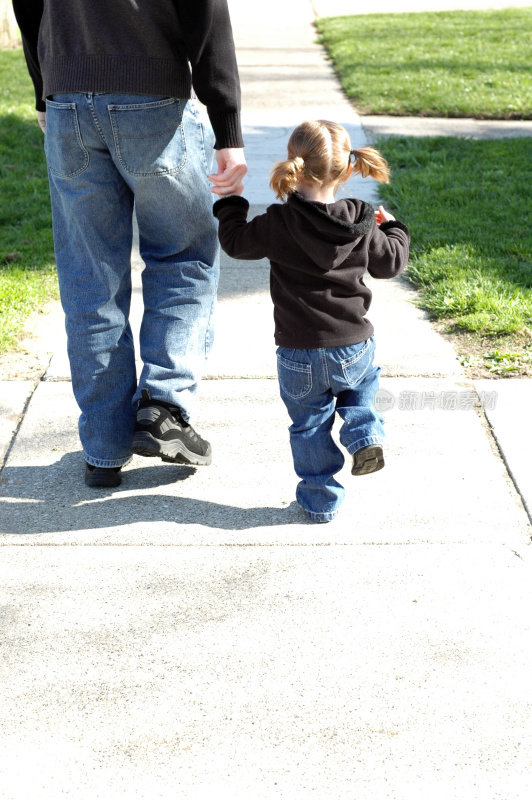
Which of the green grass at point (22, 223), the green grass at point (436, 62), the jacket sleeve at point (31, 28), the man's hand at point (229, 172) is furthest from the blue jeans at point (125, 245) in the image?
the green grass at point (436, 62)

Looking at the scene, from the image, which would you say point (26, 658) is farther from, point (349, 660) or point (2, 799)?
point (349, 660)

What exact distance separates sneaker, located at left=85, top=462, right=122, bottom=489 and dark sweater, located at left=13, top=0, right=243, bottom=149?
3.98ft

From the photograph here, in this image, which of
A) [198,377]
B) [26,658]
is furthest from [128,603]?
[198,377]

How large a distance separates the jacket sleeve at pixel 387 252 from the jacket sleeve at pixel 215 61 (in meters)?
0.52

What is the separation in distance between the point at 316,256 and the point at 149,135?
2.03 feet

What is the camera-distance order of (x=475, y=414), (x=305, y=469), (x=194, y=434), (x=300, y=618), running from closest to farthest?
(x=300, y=618)
(x=305, y=469)
(x=194, y=434)
(x=475, y=414)

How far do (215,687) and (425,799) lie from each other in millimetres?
580

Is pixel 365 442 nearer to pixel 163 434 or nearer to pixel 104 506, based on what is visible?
pixel 163 434

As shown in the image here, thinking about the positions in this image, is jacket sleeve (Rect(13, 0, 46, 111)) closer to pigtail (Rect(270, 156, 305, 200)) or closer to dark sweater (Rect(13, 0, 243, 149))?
dark sweater (Rect(13, 0, 243, 149))

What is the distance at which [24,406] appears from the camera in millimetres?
3875

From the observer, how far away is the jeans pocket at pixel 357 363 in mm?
2934

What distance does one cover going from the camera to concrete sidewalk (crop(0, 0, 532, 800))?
2.14m

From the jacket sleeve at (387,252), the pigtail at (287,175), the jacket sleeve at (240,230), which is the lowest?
the jacket sleeve at (387,252)

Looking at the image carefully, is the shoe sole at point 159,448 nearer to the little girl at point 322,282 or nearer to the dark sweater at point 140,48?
the little girl at point 322,282
